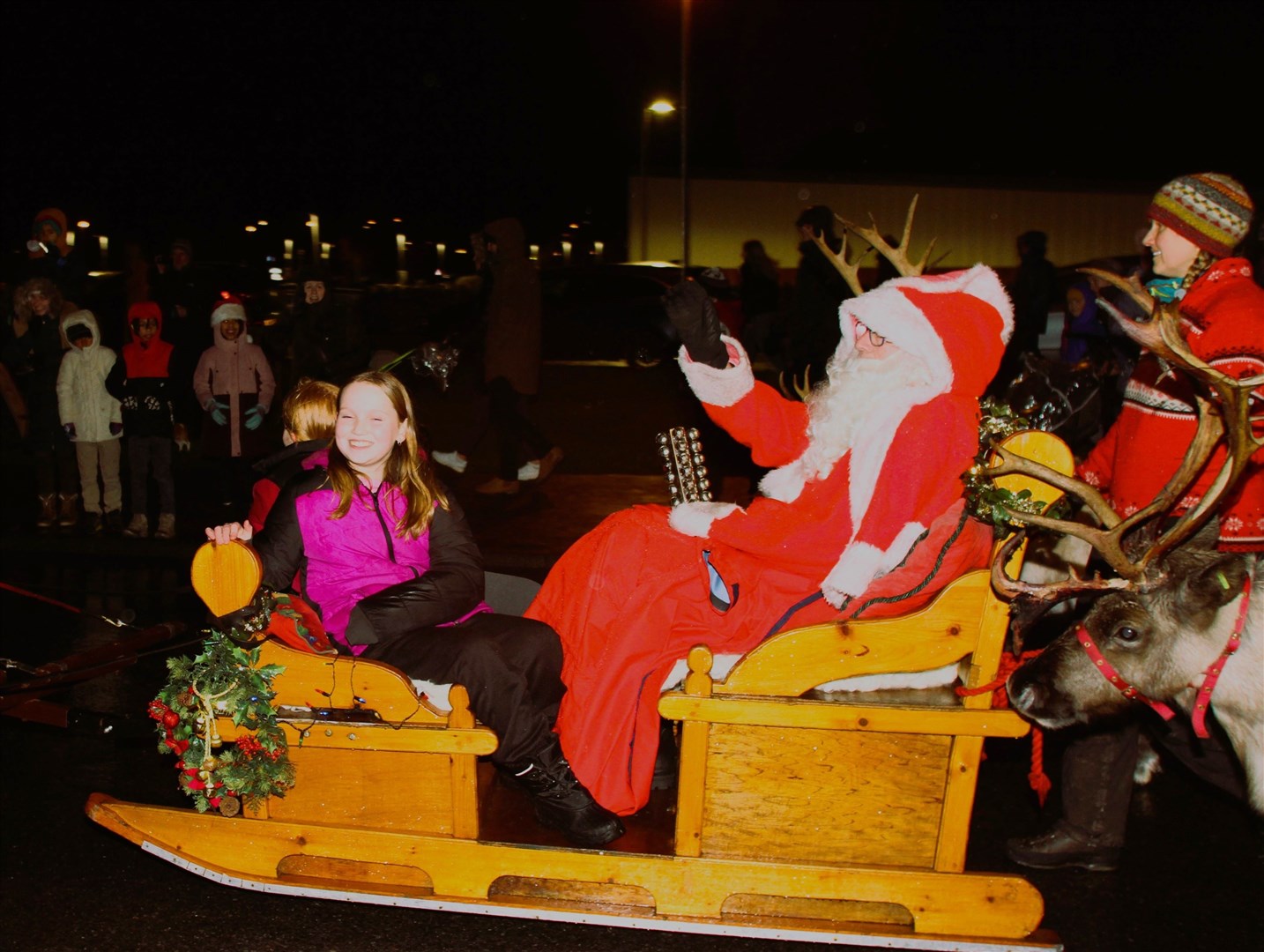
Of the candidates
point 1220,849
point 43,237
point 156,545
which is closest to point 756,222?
point 43,237

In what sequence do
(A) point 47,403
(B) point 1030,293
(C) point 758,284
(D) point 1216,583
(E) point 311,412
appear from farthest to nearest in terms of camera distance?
(C) point 758,284 → (B) point 1030,293 → (A) point 47,403 → (E) point 311,412 → (D) point 1216,583

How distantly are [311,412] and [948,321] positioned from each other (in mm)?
2252

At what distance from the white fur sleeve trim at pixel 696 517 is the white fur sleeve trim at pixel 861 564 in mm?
465

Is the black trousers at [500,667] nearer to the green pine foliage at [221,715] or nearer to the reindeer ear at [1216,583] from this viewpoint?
the green pine foliage at [221,715]

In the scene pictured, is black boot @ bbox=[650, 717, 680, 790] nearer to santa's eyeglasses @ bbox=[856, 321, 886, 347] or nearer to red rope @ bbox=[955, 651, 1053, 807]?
red rope @ bbox=[955, 651, 1053, 807]

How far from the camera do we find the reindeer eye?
8.69 feet

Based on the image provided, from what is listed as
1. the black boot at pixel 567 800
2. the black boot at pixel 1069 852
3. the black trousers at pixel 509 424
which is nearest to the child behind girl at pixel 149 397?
the black trousers at pixel 509 424

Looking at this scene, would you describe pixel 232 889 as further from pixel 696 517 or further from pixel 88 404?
pixel 88 404

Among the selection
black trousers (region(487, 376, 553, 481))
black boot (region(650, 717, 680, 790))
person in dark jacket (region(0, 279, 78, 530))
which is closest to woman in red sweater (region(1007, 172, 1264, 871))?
black boot (region(650, 717, 680, 790))

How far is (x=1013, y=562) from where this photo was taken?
9.42 feet

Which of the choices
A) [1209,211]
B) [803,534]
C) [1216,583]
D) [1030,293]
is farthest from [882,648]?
[1030,293]

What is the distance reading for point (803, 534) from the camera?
3.16 meters

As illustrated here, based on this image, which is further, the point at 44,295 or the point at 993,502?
the point at 44,295

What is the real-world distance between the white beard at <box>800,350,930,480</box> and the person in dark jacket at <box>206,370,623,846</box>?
1.04 m
